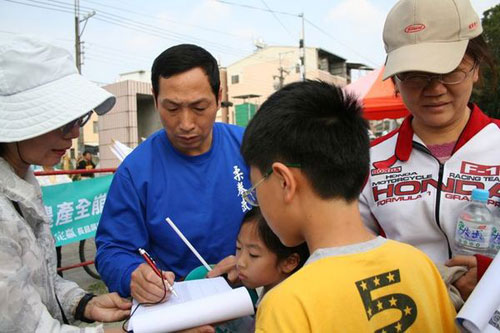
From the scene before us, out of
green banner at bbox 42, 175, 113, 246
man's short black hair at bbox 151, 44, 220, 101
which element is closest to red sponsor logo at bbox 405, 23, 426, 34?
man's short black hair at bbox 151, 44, 220, 101

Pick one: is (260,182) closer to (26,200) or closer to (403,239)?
(403,239)

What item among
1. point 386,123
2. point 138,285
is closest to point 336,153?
point 138,285

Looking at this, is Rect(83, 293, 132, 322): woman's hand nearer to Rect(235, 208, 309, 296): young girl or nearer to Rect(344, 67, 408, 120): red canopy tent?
Rect(235, 208, 309, 296): young girl

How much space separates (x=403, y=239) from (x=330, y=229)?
56 centimetres

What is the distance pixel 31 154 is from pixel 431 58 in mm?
1451

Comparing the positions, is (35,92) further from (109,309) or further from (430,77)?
(430,77)

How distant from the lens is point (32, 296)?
123 centimetres

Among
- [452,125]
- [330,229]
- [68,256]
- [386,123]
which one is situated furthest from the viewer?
[386,123]

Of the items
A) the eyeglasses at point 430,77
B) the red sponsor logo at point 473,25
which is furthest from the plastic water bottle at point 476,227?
the red sponsor logo at point 473,25

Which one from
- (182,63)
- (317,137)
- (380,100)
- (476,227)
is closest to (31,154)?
(182,63)

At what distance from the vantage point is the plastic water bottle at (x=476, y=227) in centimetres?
129

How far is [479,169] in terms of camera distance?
143cm

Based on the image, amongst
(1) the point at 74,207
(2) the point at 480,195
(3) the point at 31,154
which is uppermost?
(3) the point at 31,154

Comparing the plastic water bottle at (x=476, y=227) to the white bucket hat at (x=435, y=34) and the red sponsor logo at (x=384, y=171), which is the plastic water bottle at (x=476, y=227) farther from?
the white bucket hat at (x=435, y=34)
